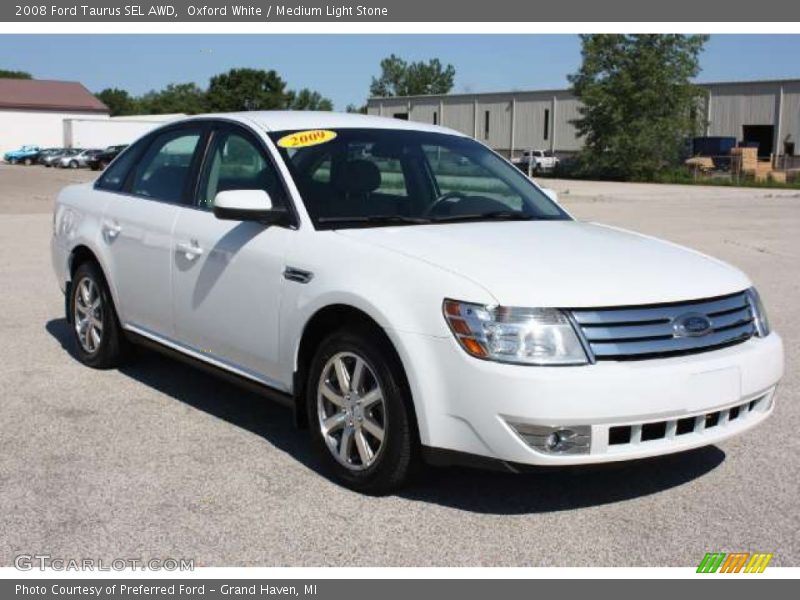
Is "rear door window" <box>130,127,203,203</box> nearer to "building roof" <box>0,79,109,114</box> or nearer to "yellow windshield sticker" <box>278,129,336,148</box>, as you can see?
"yellow windshield sticker" <box>278,129,336,148</box>

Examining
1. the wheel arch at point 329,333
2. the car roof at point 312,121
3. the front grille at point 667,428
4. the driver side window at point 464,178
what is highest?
the car roof at point 312,121

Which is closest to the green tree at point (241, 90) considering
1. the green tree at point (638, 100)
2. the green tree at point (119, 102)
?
the green tree at point (119, 102)

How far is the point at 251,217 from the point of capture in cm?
464

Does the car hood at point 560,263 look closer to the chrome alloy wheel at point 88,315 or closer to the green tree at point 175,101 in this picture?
the chrome alloy wheel at point 88,315

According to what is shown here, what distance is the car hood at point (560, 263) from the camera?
3832 mm

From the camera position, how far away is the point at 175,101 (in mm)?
133625

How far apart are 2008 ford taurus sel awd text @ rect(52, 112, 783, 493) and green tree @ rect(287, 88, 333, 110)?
372ft

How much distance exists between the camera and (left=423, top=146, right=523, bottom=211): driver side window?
532cm

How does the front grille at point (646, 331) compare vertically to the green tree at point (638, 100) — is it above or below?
below

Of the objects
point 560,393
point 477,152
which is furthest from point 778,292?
point 560,393

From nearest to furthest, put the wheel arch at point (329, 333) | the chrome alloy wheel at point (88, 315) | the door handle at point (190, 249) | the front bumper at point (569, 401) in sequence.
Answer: the front bumper at point (569, 401) → the wheel arch at point (329, 333) → the door handle at point (190, 249) → the chrome alloy wheel at point (88, 315)

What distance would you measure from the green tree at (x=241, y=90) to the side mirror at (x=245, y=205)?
105 m

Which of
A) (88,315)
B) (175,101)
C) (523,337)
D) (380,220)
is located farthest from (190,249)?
(175,101)
